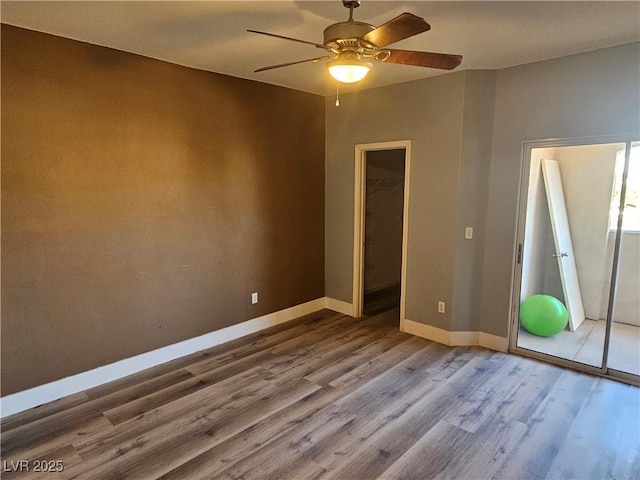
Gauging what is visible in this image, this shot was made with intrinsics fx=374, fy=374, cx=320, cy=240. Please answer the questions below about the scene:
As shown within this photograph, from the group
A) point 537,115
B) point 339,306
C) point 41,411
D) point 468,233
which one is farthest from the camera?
point 339,306

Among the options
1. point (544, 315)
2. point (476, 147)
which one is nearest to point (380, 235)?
point (476, 147)

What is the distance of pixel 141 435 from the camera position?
255 cm

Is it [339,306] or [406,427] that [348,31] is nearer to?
[406,427]

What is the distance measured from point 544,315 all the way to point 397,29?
3350 mm

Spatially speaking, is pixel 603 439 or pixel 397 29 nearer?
pixel 397 29

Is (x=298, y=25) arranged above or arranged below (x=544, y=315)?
above

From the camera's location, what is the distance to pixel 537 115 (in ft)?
11.1

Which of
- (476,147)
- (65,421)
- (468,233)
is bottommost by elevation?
(65,421)

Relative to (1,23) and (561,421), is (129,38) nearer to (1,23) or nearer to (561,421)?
(1,23)

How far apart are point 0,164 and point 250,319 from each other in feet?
8.58

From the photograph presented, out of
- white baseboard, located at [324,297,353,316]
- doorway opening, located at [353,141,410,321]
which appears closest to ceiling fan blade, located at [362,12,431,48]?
doorway opening, located at [353,141,410,321]

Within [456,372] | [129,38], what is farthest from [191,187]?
[456,372]

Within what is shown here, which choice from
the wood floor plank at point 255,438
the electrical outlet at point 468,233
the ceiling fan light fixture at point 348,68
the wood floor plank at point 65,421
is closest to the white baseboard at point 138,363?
the wood floor plank at point 65,421

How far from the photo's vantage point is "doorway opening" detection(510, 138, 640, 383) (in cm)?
354
